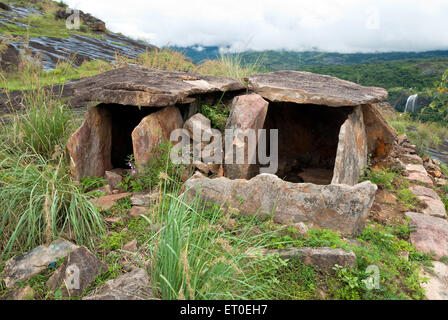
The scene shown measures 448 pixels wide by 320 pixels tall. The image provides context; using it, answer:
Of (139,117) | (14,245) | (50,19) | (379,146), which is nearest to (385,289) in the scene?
(14,245)

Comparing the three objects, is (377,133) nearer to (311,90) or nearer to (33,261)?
(311,90)

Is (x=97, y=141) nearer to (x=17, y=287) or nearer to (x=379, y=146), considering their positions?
(x=17, y=287)

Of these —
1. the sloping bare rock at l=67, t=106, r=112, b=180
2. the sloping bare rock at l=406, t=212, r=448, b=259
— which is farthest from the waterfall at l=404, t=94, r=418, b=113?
the sloping bare rock at l=67, t=106, r=112, b=180

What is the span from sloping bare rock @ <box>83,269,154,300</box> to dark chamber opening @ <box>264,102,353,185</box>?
3553 mm

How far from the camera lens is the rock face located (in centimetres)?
287

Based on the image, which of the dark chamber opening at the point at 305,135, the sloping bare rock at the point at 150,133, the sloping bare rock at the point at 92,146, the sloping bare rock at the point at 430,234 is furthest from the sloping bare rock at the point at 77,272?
the dark chamber opening at the point at 305,135

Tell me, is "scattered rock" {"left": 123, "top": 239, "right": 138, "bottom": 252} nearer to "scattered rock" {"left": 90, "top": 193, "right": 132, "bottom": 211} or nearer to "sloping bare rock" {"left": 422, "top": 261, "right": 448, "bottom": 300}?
"scattered rock" {"left": 90, "top": 193, "right": 132, "bottom": 211}

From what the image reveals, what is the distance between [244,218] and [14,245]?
2055 mm

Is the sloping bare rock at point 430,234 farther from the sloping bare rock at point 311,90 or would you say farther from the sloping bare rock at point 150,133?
the sloping bare rock at point 150,133

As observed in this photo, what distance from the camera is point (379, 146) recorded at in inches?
195

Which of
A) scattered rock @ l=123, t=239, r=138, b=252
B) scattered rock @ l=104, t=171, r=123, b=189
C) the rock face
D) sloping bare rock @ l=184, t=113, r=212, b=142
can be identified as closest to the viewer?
scattered rock @ l=123, t=239, r=138, b=252

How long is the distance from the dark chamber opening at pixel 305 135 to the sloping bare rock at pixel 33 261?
3.57 m

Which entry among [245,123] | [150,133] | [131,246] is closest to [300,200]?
[245,123]

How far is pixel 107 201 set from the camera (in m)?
3.46
